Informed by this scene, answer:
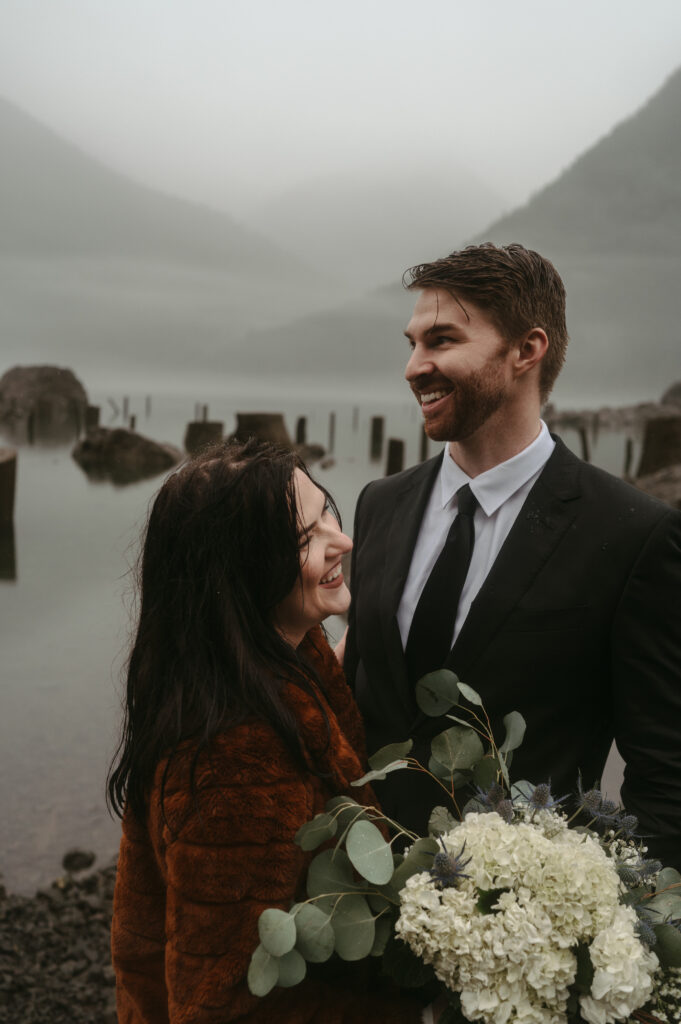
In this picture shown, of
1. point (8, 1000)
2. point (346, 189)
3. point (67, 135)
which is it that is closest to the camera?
point (8, 1000)

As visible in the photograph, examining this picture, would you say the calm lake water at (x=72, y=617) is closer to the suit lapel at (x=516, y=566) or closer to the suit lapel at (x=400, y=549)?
the suit lapel at (x=400, y=549)

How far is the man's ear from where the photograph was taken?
4.59 feet

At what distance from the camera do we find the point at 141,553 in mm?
1127

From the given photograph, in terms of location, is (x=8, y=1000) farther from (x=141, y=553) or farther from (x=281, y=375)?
(x=281, y=375)

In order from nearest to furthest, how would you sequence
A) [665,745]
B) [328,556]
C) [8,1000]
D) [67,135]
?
[328,556]
[665,745]
[8,1000]
[67,135]

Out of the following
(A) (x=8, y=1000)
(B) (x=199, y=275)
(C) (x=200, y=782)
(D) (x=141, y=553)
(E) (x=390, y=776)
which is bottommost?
(A) (x=8, y=1000)

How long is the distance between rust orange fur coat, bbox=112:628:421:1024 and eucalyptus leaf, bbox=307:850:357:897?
0.08 ft

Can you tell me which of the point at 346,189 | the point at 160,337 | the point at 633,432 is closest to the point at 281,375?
the point at 160,337

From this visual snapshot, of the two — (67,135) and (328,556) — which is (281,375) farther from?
(328,556)

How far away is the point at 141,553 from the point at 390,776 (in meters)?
0.66

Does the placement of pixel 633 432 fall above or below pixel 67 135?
below

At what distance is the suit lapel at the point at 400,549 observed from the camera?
1451 millimetres

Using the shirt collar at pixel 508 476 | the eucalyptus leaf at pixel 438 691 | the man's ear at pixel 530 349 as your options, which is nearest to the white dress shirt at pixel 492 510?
the shirt collar at pixel 508 476

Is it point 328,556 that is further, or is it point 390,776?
point 390,776
